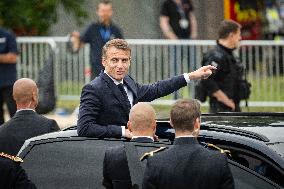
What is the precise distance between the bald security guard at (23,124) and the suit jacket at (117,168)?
1.55m

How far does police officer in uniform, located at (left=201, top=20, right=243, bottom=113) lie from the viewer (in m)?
12.0

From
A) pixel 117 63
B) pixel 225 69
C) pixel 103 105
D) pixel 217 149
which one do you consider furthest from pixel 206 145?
pixel 225 69

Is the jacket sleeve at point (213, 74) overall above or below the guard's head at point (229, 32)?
below

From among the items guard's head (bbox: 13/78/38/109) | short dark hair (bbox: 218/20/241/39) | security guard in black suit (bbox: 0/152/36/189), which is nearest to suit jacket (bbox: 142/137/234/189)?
security guard in black suit (bbox: 0/152/36/189)

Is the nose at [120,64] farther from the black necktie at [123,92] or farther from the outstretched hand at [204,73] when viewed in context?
the outstretched hand at [204,73]

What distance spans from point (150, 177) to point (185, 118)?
33cm

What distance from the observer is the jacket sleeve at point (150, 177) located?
A: 6.49 m

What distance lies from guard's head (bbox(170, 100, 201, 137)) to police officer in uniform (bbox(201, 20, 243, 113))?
534 centimetres

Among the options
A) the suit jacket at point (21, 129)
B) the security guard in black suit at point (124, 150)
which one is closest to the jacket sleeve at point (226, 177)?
the security guard in black suit at point (124, 150)

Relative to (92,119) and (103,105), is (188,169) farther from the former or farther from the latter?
(103,105)

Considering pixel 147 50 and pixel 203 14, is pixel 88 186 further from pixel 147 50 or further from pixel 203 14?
pixel 203 14

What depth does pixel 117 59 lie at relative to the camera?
7.83m

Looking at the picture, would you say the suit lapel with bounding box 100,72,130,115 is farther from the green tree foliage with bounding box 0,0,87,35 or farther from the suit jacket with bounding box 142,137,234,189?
the green tree foliage with bounding box 0,0,87,35

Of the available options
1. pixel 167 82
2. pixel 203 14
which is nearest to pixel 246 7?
pixel 203 14
